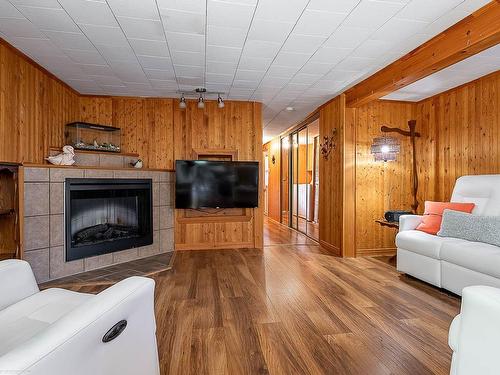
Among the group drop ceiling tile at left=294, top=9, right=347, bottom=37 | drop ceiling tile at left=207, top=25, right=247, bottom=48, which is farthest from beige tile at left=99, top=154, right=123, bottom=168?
drop ceiling tile at left=294, top=9, right=347, bottom=37

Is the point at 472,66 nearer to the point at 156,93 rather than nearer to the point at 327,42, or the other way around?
the point at 327,42

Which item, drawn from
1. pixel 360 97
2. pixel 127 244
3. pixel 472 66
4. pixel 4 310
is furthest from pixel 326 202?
pixel 4 310

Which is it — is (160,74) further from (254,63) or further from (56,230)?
(56,230)

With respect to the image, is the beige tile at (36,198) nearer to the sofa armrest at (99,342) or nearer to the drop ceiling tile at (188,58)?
the drop ceiling tile at (188,58)

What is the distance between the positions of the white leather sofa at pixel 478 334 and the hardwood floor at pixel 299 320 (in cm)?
78

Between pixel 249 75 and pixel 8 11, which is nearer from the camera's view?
pixel 8 11

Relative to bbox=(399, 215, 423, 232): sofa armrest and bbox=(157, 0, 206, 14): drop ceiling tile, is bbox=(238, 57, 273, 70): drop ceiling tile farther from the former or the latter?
bbox=(399, 215, 423, 232): sofa armrest

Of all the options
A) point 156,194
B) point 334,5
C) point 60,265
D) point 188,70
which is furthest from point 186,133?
point 334,5

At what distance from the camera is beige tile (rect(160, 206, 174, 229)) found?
14.5 ft

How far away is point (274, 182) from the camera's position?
845 cm

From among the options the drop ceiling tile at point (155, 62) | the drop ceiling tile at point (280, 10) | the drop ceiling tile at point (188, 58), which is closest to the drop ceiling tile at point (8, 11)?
the drop ceiling tile at point (155, 62)

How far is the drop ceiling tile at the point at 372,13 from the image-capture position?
2174 millimetres

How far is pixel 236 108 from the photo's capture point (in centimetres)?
475

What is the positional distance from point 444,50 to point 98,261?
14.3ft
